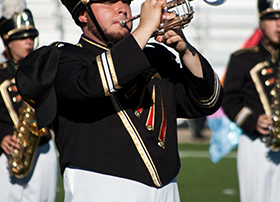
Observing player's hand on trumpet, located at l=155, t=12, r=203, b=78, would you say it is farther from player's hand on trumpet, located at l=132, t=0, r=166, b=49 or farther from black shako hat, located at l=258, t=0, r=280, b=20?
black shako hat, located at l=258, t=0, r=280, b=20

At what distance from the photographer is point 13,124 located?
379 cm

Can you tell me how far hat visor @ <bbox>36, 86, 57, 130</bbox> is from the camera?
1876 mm

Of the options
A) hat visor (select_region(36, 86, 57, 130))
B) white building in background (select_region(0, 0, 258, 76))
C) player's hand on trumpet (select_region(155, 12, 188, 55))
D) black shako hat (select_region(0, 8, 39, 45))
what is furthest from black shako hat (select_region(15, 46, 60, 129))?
white building in background (select_region(0, 0, 258, 76))

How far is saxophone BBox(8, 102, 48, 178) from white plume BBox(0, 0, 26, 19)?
895 mm

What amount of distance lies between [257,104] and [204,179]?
299 cm

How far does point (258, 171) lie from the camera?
3.77 metres

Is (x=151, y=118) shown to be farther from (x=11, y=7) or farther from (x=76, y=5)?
(x=11, y=7)

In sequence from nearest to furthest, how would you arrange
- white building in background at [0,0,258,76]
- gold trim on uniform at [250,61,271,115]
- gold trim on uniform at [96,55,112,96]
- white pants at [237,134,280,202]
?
1. gold trim on uniform at [96,55,112,96]
2. white pants at [237,134,280,202]
3. gold trim on uniform at [250,61,271,115]
4. white building in background at [0,0,258,76]

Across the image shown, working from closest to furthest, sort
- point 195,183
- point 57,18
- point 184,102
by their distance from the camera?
point 184,102 → point 195,183 → point 57,18

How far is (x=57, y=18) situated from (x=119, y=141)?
1230cm

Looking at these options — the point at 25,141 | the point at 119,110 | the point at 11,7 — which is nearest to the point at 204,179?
the point at 25,141

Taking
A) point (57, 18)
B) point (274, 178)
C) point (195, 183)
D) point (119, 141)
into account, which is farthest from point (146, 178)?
point (57, 18)

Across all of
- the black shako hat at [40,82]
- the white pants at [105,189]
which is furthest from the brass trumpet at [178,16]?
the white pants at [105,189]

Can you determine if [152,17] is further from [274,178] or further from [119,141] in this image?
[274,178]
